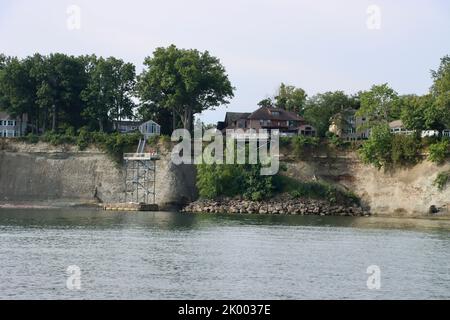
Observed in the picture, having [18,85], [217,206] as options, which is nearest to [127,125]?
[18,85]

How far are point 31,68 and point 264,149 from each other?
29.6 meters

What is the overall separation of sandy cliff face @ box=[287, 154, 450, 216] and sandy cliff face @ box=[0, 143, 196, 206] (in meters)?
12.2

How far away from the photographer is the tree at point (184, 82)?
96.8 m

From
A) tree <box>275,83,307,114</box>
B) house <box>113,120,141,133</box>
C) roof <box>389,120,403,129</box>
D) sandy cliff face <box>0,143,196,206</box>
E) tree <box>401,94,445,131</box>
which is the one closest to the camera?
tree <box>401,94,445,131</box>

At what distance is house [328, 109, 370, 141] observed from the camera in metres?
103

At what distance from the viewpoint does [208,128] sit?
351 feet

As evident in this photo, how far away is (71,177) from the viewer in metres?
92.5

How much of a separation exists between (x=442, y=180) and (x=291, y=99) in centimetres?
4244

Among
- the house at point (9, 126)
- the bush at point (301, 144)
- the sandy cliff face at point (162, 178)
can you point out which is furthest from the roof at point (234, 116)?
the house at point (9, 126)

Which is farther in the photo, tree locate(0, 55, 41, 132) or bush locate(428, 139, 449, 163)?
tree locate(0, 55, 41, 132)

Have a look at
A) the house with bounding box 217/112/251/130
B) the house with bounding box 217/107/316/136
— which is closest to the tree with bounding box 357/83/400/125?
the house with bounding box 217/107/316/136

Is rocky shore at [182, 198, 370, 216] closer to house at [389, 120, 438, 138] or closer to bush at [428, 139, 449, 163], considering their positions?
bush at [428, 139, 449, 163]
